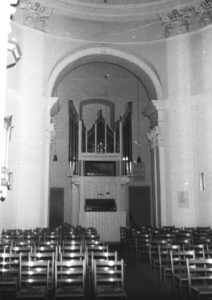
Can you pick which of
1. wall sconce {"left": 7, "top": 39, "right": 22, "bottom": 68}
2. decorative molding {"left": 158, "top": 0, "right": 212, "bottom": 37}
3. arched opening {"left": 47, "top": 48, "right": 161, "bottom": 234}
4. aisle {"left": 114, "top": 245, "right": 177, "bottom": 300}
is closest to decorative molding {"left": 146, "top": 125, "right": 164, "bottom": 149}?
arched opening {"left": 47, "top": 48, "right": 161, "bottom": 234}

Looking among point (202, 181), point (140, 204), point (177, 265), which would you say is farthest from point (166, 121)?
point (177, 265)

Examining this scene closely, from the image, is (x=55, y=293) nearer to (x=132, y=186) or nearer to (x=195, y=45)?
(x=195, y=45)

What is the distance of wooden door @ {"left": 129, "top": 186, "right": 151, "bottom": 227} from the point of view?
1786 centimetres

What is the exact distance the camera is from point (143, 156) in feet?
60.8

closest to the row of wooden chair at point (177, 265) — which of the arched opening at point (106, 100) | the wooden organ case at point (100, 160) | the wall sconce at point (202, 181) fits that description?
the wall sconce at point (202, 181)

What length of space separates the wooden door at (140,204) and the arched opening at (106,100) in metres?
0.14

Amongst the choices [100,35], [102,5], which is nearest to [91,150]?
[100,35]

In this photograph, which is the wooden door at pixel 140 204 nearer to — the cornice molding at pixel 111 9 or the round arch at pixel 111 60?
the round arch at pixel 111 60

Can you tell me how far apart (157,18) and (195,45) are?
199 centimetres

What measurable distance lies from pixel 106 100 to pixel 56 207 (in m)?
5.75

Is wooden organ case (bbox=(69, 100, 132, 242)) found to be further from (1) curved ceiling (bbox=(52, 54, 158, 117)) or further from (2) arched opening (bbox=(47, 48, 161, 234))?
(1) curved ceiling (bbox=(52, 54, 158, 117))

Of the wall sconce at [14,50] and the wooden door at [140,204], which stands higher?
the wall sconce at [14,50]

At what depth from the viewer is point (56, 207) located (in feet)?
57.3

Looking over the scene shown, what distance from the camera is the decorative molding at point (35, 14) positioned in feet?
45.2
